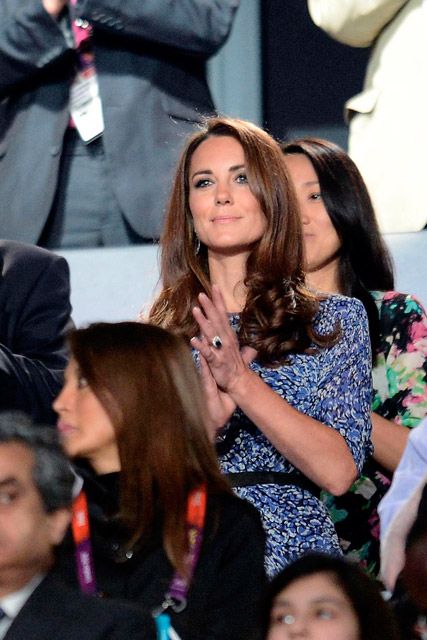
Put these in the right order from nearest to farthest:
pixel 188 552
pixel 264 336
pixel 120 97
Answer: pixel 188 552 < pixel 264 336 < pixel 120 97

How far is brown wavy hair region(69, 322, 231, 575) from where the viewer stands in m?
2.13

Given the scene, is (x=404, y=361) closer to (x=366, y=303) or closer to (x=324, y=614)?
(x=366, y=303)

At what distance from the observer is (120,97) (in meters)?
3.49

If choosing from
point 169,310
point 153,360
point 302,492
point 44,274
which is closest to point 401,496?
point 302,492

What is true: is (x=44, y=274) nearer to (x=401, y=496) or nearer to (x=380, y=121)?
(x=401, y=496)

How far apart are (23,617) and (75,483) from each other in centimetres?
34

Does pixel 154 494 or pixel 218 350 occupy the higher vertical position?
pixel 218 350

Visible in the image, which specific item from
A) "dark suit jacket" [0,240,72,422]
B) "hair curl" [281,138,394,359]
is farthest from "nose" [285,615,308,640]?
"hair curl" [281,138,394,359]

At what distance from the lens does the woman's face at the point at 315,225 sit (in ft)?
9.72

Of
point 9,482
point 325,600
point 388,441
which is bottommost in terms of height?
point 388,441

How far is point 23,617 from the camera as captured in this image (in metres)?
1.78

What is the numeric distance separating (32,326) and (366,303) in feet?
2.21

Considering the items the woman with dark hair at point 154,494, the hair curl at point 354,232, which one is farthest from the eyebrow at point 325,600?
the hair curl at point 354,232

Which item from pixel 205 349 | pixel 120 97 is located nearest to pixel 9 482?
pixel 205 349
